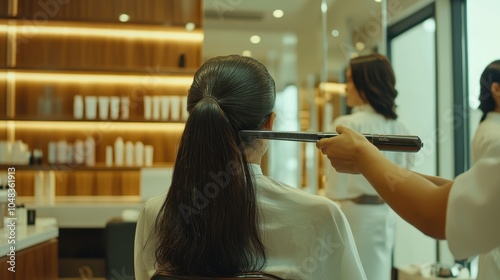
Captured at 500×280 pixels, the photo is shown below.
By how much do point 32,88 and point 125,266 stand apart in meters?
2.78

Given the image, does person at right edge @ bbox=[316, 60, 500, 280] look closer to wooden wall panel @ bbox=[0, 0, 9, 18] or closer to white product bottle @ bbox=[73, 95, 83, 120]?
white product bottle @ bbox=[73, 95, 83, 120]

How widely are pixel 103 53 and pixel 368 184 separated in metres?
3.35

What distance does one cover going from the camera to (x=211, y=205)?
3.84ft

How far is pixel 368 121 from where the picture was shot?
8.87 ft

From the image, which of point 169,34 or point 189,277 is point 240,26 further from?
point 189,277

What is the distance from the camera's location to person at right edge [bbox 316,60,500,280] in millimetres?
888

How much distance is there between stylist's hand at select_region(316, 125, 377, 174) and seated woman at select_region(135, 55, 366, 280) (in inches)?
8.2

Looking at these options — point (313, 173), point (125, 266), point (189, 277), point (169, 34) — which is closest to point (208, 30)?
point (169, 34)

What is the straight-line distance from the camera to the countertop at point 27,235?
2.02m

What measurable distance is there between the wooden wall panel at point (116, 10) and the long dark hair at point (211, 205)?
420cm

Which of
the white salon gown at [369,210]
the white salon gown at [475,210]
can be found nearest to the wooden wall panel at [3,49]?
the white salon gown at [369,210]

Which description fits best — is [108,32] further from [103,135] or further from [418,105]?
[418,105]

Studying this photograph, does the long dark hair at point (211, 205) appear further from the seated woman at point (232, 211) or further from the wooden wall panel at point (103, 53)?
the wooden wall panel at point (103, 53)

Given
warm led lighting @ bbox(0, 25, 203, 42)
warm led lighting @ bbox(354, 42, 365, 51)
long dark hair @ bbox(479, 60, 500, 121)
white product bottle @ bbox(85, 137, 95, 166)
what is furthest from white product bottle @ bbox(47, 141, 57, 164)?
long dark hair @ bbox(479, 60, 500, 121)
